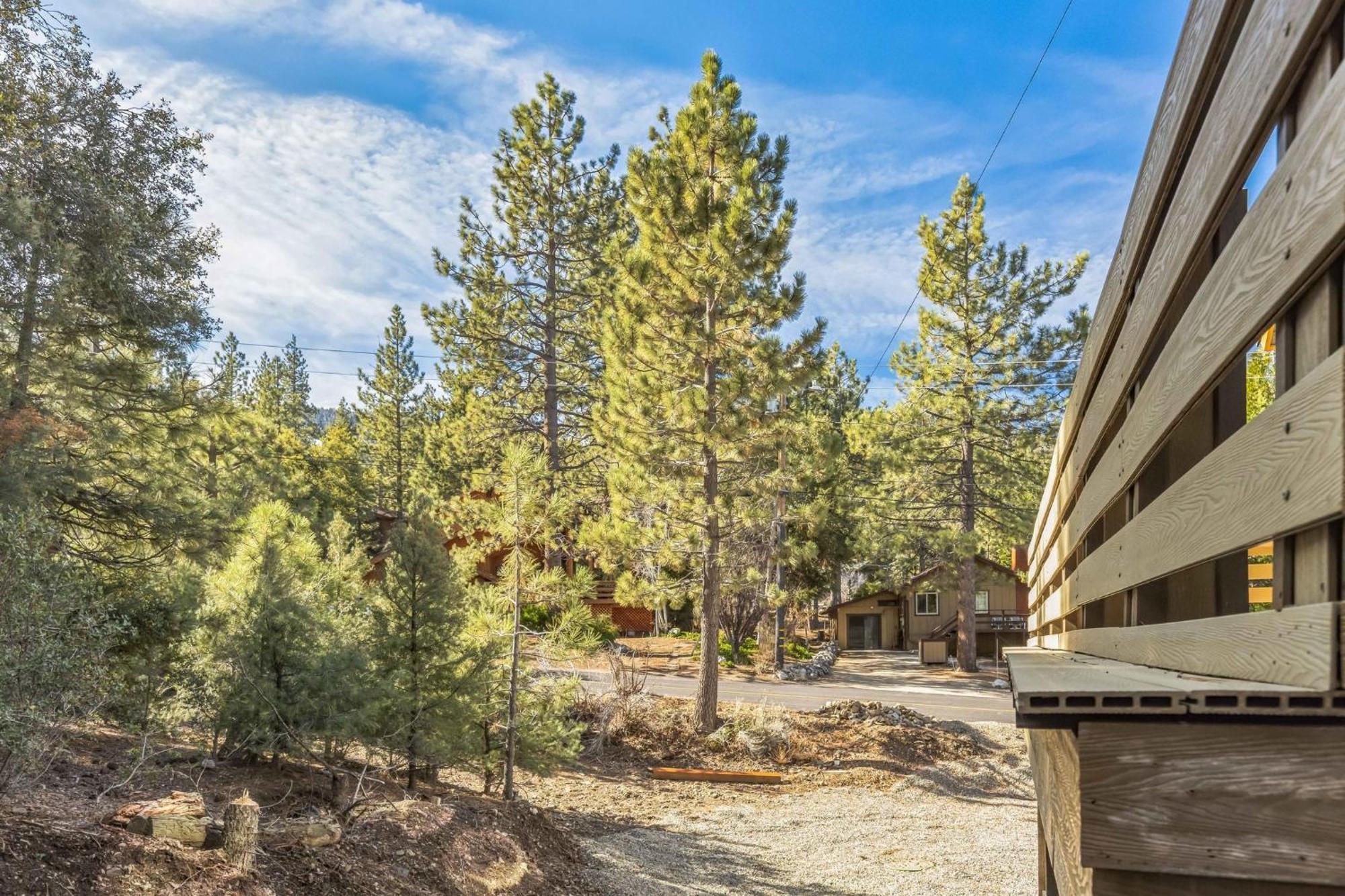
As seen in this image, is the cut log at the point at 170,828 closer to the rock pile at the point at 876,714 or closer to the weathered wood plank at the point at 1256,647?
the weathered wood plank at the point at 1256,647

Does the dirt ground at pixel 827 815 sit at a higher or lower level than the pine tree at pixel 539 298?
lower

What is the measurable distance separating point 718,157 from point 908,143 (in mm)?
2906

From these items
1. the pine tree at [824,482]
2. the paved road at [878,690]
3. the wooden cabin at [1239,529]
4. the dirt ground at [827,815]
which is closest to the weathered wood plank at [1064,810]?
the wooden cabin at [1239,529]

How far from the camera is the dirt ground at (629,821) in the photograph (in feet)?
15.4

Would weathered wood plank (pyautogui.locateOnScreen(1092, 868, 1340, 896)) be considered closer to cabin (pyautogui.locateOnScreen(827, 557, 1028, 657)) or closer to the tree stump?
the tree stump

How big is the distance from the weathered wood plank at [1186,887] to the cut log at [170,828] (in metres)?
5.26

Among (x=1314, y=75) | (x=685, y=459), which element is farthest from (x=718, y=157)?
(x=1314, y=75)

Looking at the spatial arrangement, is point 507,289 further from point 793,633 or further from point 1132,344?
point 1132,344

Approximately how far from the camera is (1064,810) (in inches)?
58.4

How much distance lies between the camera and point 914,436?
75.8 feet

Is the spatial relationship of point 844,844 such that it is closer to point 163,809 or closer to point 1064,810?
point 163,809

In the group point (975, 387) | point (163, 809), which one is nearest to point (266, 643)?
point (163, 809)

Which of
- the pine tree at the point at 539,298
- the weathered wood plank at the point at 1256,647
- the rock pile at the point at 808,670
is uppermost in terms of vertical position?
the pine tree at the point at 539,298

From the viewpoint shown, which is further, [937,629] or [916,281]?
[937,629]
